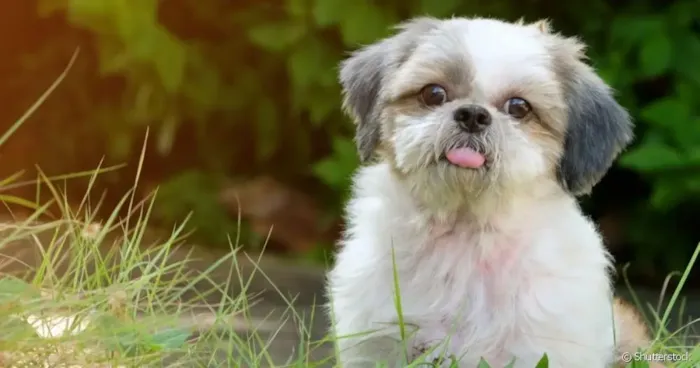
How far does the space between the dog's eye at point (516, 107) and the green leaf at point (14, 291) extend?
132cm

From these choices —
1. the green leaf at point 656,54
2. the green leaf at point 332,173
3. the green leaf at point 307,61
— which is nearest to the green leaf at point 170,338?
the green leaf at point 332,173

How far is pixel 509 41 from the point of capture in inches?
109

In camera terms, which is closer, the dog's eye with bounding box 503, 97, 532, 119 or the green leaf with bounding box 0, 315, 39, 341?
the green leaf with bounding box 0, 315, 39, 341

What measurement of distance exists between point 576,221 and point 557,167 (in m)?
0.19

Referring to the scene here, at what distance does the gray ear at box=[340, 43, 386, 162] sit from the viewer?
117 inches

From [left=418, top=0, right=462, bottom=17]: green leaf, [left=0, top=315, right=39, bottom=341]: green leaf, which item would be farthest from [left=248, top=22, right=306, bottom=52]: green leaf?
[left=0, top=315, right=39, bottom=341]: green leaf

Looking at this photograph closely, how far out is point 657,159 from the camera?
4.02 meters

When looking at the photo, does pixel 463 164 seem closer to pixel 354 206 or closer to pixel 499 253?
pixel 499 253

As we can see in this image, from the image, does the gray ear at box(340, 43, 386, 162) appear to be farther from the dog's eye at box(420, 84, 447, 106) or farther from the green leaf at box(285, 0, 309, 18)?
the green leaf at box(285, 0, 309, 18)

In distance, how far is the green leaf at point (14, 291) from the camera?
254 cm

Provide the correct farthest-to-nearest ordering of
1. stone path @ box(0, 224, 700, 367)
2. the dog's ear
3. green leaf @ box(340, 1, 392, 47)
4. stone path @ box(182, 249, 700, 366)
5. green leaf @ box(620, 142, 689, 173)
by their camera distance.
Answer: green leaf @ box(340, 1, 392, 47)
green leaf @ box(620, 142, 689, 173)
stone path @ box(182, 249, 700, 366)
stone path @ box(0, 224, 700, 367)
the dog's ear

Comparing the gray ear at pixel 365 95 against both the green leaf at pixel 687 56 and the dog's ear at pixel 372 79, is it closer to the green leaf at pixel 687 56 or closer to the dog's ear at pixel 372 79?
the dog's ear at pixel 372 79

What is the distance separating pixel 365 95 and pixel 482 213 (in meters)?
0.51

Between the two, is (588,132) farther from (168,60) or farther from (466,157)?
(168,60)
